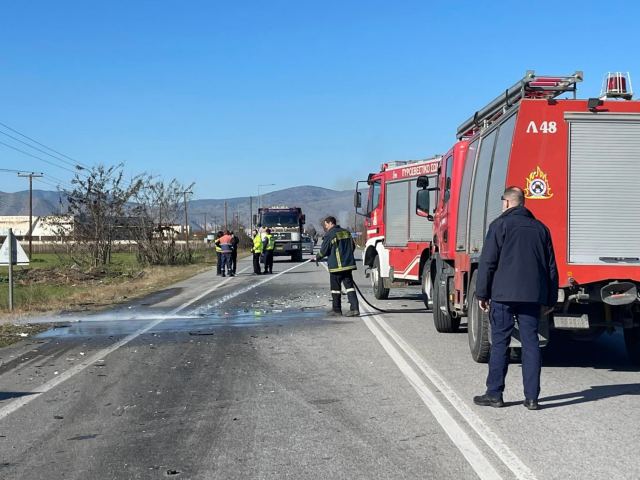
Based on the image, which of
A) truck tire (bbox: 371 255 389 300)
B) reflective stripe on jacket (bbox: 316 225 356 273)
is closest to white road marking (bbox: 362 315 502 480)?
reflective stripe on jacket (bbox: 316 225 356 273)

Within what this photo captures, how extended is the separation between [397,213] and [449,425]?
11.1 m

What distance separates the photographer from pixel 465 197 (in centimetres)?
1042

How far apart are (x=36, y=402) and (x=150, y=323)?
250 inches

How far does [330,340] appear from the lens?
436 inches

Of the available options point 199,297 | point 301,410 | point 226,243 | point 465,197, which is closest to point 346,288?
point 465,197

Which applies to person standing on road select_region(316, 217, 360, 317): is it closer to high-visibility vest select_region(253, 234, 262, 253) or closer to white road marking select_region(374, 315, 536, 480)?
white road marking select_region(374, 315, 536, 480)

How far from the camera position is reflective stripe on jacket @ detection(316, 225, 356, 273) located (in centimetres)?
1421

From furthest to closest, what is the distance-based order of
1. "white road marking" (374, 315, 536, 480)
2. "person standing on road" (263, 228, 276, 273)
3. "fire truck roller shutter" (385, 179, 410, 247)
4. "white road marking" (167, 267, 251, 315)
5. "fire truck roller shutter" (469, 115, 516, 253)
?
"person standing on road" (263, 228, 276, 273) → "fire truck roller shutter" (385, 179, 410, 247) → "white road marking" (167, 267, 251, 315) → "fire truck roller shutter" (469, 115, 516, 253) → "white road marking" (374, 315, 536, 480)

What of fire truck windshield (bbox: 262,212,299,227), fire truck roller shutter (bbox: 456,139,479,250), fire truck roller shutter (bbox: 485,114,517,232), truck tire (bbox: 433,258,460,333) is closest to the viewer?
fire truck roller shutter (bbox: 485,114,517,232)

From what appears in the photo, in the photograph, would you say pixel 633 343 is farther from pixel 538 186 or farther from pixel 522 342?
pixel 522 342

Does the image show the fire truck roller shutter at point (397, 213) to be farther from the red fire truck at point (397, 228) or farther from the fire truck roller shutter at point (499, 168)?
the fire truck roller shutter at point (499, 168)

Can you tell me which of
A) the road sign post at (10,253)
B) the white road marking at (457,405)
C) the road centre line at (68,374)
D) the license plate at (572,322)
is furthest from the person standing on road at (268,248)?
the license plate at (572,322)

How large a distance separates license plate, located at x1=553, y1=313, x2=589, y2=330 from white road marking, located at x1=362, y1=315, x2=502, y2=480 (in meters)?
1.57

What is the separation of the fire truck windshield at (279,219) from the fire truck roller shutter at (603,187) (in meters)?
34.8
